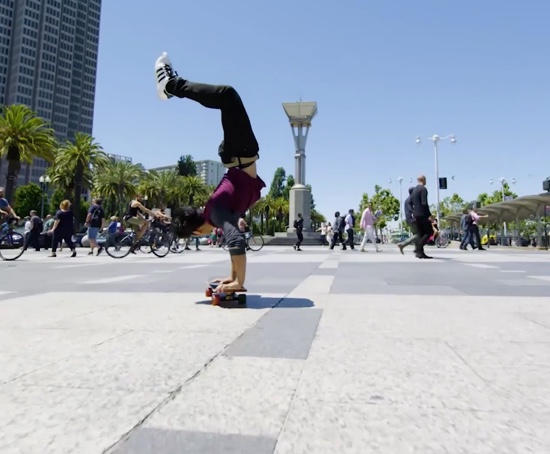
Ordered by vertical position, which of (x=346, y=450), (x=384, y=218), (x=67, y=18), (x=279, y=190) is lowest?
(x=346, y=450)

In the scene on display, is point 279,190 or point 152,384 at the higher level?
point 279,190

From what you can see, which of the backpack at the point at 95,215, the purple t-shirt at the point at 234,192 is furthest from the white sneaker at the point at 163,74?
the backpack at the point at 95,215

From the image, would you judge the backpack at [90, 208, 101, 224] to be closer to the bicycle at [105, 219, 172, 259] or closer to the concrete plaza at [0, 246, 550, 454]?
the bicycle at [105, 219, 172, 259]

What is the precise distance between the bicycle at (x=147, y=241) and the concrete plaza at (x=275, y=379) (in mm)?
8998

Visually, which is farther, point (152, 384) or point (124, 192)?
point (124, 192)

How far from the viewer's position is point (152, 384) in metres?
1.53

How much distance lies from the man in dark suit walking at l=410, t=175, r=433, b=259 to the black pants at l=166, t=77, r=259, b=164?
7.79 metres

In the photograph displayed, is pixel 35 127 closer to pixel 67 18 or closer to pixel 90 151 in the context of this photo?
pixel 90 151

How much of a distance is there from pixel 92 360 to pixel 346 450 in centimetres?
131

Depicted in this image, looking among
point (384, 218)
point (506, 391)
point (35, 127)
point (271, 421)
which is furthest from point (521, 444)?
point (384, 218)

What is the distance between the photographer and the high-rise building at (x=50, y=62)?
128375mm

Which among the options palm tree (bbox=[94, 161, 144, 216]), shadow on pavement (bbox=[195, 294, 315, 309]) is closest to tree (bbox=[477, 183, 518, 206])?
palm tree (bbox=[94, 161, 144, 216])

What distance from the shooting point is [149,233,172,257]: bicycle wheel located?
12219 millimetres

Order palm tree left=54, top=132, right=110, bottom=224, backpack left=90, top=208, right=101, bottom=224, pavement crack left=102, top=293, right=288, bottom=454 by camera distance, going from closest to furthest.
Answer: pavement crack left=102, top=293, right=288, bottom=454 → backpack left=90, top=208, right=101, bottom=224 → palm tree left=54, top=132, right=110, bottom=224
